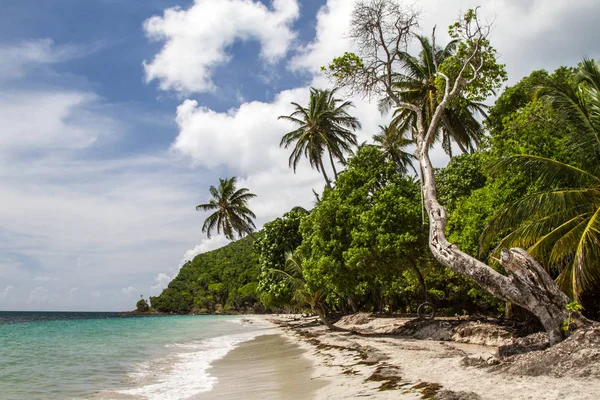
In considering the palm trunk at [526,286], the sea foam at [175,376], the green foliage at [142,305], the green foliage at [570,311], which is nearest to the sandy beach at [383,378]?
the sea foam at [175,376]

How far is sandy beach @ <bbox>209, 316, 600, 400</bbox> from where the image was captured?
19.1ft

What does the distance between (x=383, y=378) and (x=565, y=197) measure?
5807 mm

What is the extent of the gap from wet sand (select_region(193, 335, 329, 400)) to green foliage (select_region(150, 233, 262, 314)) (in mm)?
58761

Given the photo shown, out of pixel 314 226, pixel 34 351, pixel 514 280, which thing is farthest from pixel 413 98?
pixel 34 351

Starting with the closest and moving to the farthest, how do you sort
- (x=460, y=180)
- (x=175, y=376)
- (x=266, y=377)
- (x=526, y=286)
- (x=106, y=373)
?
(x=526, y=286), (x=266, y=377), (x=175, y=376), (x=106, y=373), (x=460, y=180)

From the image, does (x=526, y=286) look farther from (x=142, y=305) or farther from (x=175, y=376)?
(x=142, y=305)

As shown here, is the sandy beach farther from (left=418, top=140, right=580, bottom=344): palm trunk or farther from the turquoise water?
(left=418, top=140, right=580, bottom=344): palm trunk

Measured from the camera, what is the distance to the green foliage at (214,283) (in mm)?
76562

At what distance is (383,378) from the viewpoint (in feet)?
25.3

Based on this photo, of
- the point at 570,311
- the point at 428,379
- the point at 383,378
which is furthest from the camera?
the point at 383,378

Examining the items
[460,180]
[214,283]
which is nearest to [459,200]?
[460,180]

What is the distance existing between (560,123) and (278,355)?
→ 10.8m

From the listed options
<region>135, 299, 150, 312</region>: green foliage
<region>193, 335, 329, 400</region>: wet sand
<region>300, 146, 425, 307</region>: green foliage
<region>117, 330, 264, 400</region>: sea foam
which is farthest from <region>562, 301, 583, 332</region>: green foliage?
<region>135, 299, 150, 312</region>: green foliage

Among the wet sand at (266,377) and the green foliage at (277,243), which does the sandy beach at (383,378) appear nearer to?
the wet sand at (266,377)
